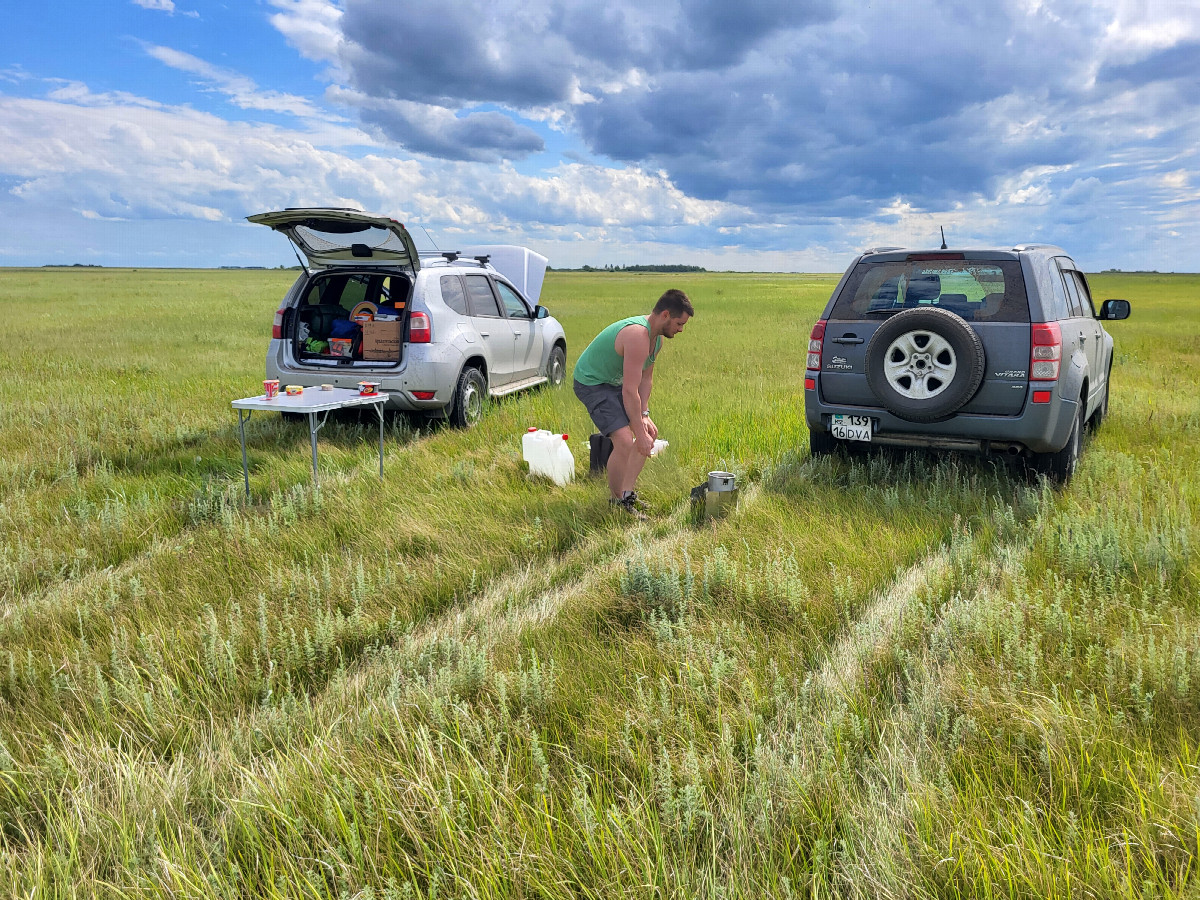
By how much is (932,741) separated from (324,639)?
→ 2.45 meters

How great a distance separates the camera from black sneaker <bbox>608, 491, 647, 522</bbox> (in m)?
5.27

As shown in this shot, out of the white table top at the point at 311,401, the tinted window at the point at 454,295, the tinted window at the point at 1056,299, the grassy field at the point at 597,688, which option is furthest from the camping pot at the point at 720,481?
the tinted window at the point at 454,295

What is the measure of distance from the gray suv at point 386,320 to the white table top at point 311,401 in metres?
1.17

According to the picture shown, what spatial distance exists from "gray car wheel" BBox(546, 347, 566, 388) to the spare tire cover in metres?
5.97

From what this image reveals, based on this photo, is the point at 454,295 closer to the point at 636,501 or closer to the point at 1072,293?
the point at 636,501

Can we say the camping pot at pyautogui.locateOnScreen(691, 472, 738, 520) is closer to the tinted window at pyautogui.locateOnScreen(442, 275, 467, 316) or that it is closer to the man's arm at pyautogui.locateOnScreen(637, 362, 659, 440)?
the man's arm at pyautogui.locateOnScreen(637, 362, 659, 440)

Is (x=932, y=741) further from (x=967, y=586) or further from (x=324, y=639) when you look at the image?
(x=324, y=639)

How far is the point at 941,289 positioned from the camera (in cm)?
570

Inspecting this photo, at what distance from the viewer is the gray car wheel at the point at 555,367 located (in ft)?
35.6

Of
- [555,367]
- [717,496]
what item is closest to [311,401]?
[717,496]

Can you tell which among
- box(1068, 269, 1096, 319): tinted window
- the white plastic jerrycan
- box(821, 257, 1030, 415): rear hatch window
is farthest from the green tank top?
box(1068, 269, 1096, 319): tinted window

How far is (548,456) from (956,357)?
10.2ft

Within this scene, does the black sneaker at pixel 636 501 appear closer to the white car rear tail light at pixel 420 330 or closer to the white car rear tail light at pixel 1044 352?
the white car rear tail light at pixel 1044 352

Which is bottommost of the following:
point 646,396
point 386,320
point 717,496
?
point 717,496
